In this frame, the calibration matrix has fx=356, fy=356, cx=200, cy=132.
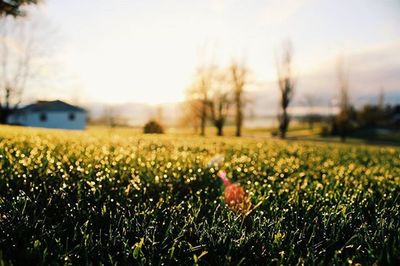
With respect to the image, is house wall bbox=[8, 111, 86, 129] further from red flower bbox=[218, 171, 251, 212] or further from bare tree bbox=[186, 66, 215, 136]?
red flower bbox=[218, 171, 251, 212]

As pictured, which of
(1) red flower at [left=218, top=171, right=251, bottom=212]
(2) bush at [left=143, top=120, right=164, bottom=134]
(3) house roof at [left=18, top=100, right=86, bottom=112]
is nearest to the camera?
(1) red flower at [left=218, top=171, right=251, bottom=212]

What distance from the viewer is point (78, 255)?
2.97 m

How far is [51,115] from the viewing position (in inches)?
3155

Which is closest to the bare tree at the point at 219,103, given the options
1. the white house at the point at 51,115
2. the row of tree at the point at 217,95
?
the row of tree at the point at 217,95

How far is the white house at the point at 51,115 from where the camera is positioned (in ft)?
261

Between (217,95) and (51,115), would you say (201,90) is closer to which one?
(217,95)

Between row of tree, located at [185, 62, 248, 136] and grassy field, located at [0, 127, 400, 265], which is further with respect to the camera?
row of tree, located at [185, 62, 248, 136]

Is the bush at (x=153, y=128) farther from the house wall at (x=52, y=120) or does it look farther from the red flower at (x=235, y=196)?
the house wall at (x=52, y=120)

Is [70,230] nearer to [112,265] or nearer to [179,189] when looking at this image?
[112,265]

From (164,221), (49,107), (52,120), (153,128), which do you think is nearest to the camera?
(164,221)

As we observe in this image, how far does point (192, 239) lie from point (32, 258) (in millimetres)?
1374

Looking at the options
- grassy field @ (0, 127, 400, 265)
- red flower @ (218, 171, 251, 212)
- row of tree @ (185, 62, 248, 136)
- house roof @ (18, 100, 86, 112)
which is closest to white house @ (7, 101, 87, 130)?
house roof @ (18, 100, 86, 112)

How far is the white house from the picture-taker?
79625 mm

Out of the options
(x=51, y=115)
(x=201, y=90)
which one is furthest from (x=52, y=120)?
(x=201, y=90)
